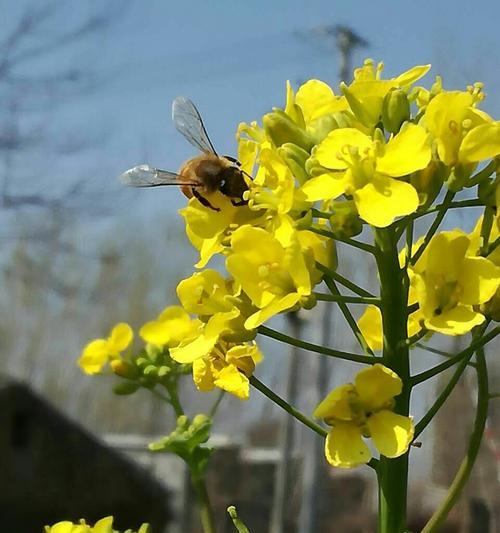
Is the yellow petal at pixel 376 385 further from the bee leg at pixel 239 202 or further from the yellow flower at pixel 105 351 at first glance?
the yellow flower at pixel 105 351

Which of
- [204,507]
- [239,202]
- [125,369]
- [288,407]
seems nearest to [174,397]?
[125,369]

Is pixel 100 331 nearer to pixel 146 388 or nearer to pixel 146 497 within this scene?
pixel 146 497

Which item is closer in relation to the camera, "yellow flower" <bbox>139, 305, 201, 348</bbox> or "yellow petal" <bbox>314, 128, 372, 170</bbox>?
"yellow petal" <bbox>314, 128, 372, 170</bbox>

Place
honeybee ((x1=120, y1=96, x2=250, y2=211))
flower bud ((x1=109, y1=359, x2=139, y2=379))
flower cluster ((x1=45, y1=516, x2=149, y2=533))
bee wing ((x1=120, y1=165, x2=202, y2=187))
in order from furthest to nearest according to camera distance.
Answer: flower bud ((x1=109, y1=359, x2=139, y2=379)) → bee wing ((x1=120, y1=165, x2=202, y2=187)) → honeybee ((x1=120, y1=96, x2=250, y2=211)) → flower cluster ((x1=45, y1=516, x2=149, y2=533))

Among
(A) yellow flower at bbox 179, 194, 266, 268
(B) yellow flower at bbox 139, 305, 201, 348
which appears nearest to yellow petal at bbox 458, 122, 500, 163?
(A) yellow flower at bbox 179, 194, 266, 268

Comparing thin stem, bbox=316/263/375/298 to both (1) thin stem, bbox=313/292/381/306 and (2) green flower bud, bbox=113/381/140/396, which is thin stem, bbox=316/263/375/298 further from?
(2) green flower bud, bbox=113/381/140/396

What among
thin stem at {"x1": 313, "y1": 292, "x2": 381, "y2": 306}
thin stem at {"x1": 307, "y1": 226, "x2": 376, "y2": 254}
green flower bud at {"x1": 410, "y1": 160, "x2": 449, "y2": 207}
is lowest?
thin stem at {"x1": 313, "y1": 292, "x2": 381, "y2": 306}

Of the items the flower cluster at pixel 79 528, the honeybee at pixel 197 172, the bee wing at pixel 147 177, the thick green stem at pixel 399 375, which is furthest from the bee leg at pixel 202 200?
the flower cluster at pixel 79 528
